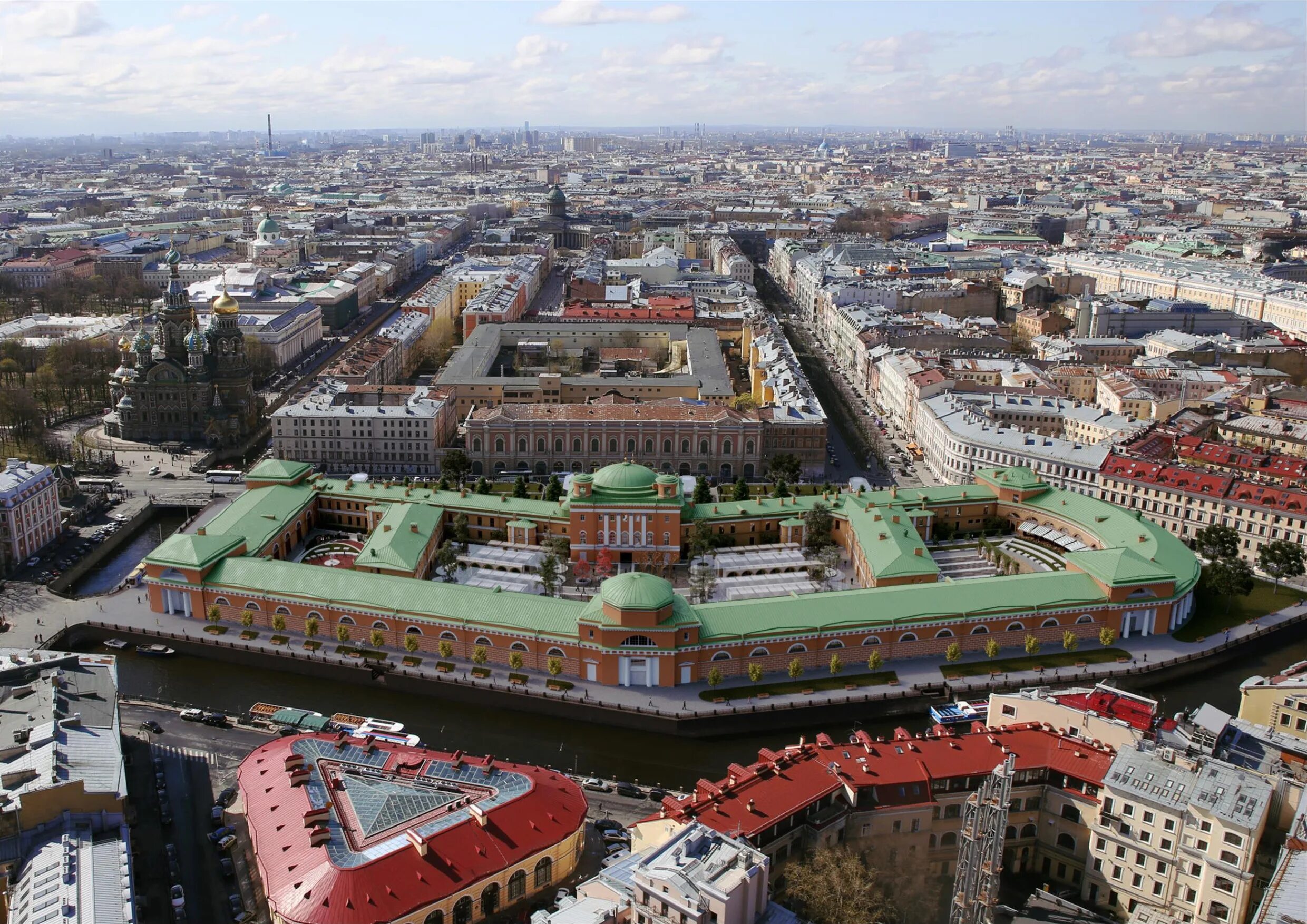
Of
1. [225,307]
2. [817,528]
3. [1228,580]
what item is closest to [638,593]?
[817,528]

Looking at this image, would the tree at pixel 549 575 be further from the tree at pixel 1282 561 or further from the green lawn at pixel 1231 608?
the tree at pixel 1282 561

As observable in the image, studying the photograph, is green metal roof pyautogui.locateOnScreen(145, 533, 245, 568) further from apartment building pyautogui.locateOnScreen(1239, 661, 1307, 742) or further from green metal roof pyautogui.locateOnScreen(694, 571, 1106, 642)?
apartment building pyautogui.locateOnScreen(1239, 661, 1307, 742)

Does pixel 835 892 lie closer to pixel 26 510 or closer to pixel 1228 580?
pixel 1228 580

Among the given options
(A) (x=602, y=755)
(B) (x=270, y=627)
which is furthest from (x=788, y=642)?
(B) (x=270, y=627)

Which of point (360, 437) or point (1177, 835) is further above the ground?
point (360, 437)

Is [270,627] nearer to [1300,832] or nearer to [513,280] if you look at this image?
[1300,832]

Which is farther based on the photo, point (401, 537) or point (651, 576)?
point (401, 537)

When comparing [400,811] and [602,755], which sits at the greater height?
[400,811]
